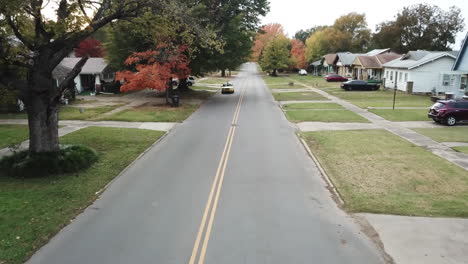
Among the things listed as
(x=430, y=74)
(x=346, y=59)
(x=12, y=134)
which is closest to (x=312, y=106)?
(x=430, y=74)

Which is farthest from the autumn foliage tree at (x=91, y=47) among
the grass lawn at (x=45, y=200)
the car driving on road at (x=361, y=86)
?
the grass lawn at (x=45, y=200)

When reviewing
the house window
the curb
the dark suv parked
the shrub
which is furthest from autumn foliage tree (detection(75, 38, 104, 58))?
the dark suv parked

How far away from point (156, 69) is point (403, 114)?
64.9 feet

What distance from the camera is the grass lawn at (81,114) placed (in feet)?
83.1

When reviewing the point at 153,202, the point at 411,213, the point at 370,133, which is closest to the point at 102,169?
the point at 153,202

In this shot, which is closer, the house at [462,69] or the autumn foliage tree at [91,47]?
the house at [462,69]

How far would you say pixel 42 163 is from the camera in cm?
1299

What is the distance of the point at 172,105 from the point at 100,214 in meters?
23.0

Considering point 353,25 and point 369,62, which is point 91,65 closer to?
point 369,62

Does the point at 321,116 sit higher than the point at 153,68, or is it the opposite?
the point at 153,68

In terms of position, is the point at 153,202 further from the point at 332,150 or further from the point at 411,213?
the point at 332,150

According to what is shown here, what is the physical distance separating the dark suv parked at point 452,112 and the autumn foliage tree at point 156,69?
19.8m

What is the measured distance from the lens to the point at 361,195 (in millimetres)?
11266

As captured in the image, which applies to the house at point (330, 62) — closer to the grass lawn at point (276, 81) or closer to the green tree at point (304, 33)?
the grass lawn at point (276, 81)
